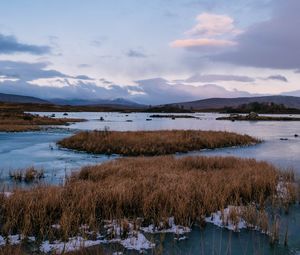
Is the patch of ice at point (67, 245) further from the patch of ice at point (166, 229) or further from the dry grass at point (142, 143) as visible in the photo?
the dry grass at point (142, 143)

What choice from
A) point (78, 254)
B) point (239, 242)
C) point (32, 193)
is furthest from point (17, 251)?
point (239, 242)

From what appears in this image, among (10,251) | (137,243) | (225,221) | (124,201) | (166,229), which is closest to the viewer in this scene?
(10,251)

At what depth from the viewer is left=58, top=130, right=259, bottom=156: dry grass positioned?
90.8ft

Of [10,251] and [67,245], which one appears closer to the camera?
[10,251]

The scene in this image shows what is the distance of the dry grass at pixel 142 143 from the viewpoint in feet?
90.8

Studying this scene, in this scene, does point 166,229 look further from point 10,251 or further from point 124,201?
point 10,251

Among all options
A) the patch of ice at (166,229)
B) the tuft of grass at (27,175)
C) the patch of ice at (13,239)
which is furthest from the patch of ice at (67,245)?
the tuft of grass at (27,175)

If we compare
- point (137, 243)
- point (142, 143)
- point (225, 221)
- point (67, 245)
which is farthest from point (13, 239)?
point (142, 143)

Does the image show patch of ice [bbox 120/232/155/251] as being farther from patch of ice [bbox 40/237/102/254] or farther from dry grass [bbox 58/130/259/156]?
dry grass [bbox 58/130/259/156]

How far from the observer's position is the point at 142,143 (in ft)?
95.8

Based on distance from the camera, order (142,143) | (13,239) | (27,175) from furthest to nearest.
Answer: (142,143), (27,175), (13,239)

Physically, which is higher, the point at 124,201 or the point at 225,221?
the point at 124,201

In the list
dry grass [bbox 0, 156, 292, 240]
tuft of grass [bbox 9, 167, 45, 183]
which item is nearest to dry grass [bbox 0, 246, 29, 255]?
dry grass [bbox 0, 156, 292, 240]

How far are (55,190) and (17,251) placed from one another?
4167 mm
